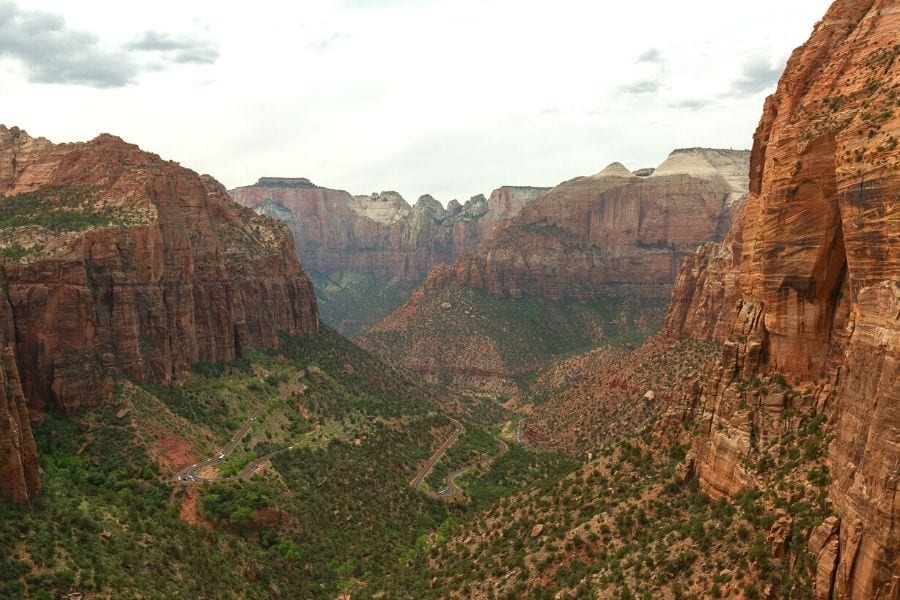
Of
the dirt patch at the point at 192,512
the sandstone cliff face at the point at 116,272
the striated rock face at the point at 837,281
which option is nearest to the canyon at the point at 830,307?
the striated rock face at the point at 837,281

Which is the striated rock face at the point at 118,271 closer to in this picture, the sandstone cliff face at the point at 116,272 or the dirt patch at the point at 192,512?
the sandstone cliff face at the point at 116,272

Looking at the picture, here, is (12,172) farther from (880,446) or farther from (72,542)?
(880,446)

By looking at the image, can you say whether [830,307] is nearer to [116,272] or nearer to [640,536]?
[640,536]

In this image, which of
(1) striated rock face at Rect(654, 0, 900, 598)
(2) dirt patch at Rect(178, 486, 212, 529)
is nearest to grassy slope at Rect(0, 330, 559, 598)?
(2) dirt patch at Rect(178, 486, 212, 529)

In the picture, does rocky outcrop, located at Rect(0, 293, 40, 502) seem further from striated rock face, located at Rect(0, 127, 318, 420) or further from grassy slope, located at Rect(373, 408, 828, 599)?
grassy slope, located at Rect(373, 408, 828, 599)

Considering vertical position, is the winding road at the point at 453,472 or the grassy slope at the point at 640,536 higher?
the grassy slope at the point at 640,536

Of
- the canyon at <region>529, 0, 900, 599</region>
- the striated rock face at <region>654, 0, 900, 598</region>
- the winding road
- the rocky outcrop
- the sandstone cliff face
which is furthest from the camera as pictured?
the winding road

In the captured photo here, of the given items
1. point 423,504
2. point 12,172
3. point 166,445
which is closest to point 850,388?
point 423,504
